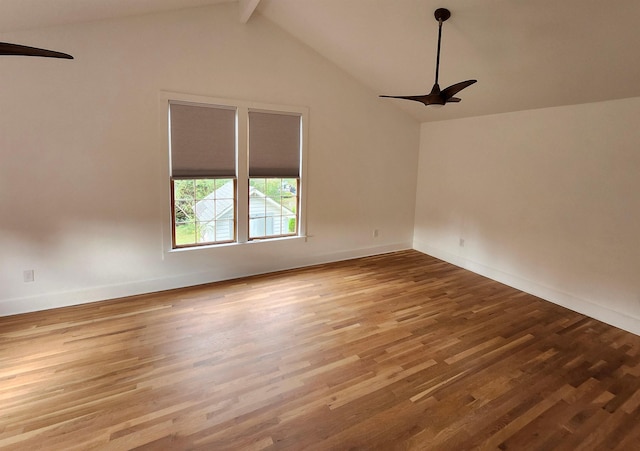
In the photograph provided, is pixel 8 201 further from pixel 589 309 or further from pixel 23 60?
pixel 589 309

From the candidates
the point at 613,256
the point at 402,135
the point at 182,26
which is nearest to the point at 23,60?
the point at 182,26

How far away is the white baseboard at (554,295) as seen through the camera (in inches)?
138

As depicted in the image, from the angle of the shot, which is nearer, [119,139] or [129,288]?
[119,139]

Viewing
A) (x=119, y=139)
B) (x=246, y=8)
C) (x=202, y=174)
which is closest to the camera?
(x=119, y=139)

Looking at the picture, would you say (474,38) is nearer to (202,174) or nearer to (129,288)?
(202,174)

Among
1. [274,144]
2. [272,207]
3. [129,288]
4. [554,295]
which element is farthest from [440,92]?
[129,288]

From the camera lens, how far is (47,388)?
2.39 metres

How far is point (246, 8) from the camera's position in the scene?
388cm

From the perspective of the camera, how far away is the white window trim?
390cm

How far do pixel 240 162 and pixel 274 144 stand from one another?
1.86ft

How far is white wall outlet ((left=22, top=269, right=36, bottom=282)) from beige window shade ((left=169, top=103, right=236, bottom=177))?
175 centimetres

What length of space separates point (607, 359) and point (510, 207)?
7.07 feet

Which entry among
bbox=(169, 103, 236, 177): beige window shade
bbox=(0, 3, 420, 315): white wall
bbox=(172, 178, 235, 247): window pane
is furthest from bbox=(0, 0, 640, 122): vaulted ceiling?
bbox=(172, 178, 235, 247): window pane

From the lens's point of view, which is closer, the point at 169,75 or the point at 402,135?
the point at 169,75
